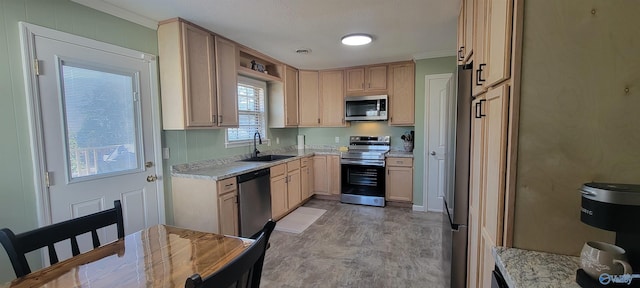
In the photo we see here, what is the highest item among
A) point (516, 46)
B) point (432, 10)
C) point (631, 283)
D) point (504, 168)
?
point (432, 10)

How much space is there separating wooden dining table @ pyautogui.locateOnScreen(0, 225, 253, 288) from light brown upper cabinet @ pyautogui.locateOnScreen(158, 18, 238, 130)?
1.45 meters

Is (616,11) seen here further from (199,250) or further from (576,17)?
(199,250)

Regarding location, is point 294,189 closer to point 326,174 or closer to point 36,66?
point 326,174

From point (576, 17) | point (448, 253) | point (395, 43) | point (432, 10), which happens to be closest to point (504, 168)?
→ point (576, 17)

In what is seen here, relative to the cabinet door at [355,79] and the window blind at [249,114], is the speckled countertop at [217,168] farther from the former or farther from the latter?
the cabinet door at [355,79]

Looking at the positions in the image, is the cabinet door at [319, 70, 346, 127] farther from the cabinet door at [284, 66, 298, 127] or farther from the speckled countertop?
the speckled countertop

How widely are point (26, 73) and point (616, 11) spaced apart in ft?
9.93

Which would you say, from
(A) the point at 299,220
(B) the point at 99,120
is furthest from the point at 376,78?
(B) the point at 99,120

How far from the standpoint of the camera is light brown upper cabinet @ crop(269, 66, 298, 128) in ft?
14.6

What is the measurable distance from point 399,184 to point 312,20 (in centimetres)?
280

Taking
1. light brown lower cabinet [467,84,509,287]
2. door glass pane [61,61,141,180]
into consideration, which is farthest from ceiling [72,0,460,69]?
light brown lower cabinet [467,84,509,287]

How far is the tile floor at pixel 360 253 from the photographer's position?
2334mm

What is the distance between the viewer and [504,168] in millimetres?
1043

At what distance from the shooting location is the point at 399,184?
→ 4266 millimetres
